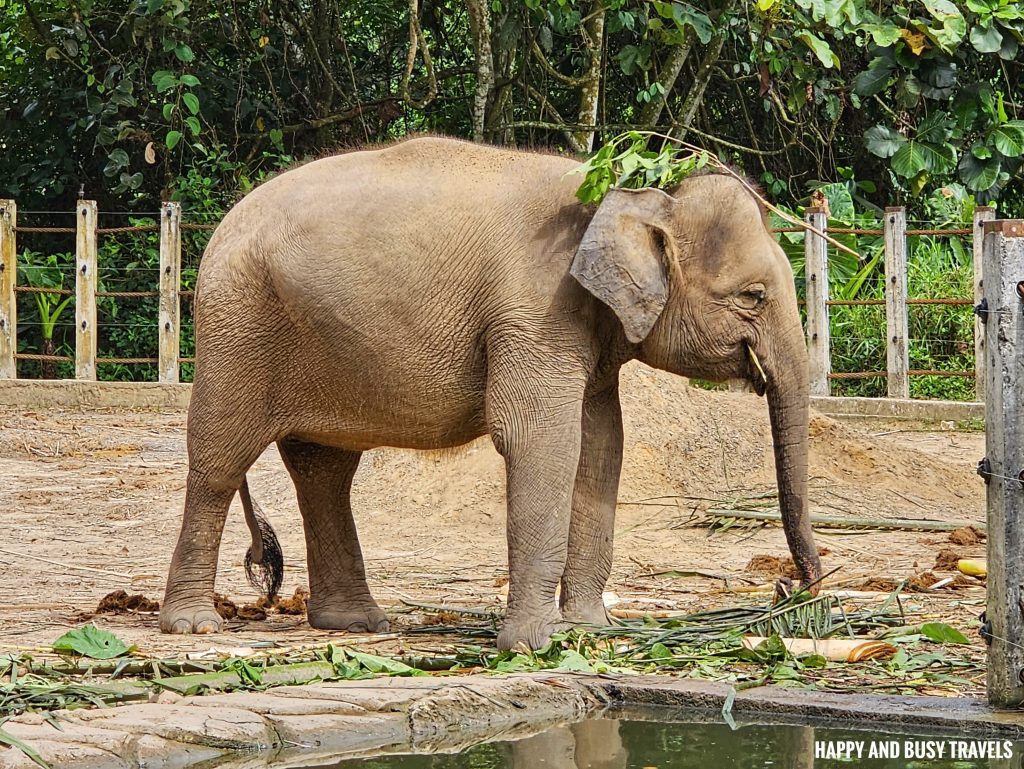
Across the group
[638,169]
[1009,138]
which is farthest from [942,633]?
[1009,138]

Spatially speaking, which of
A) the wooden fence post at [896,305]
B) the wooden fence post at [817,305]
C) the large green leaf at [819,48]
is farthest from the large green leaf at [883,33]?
the wooden fence post at [817,305]

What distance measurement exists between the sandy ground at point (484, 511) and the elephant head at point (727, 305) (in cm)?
123

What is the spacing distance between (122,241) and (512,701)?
1467 centimetres

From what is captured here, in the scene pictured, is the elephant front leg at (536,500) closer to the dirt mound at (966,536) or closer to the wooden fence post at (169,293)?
the dirt mound at (966,536)

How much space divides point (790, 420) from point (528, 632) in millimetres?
1417

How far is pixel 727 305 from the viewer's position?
6852 mm

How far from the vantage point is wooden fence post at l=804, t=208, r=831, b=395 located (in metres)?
16.1

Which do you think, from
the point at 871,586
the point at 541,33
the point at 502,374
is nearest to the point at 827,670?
the point at 502,374

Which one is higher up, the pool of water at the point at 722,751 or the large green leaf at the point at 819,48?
the large green leaf at the point at 819,48

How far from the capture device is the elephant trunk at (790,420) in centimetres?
682

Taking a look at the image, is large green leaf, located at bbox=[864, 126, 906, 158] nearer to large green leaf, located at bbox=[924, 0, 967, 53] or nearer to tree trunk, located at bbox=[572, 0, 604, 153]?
large green leaf, located at bbox=[924, 0, 967, 53]

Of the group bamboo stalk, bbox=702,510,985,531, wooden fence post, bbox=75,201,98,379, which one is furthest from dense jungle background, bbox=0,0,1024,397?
bamboo stalk, bbox=702,510,985,531

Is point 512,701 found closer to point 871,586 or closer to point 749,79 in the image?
point 871,586

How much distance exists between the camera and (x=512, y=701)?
5523 mm
